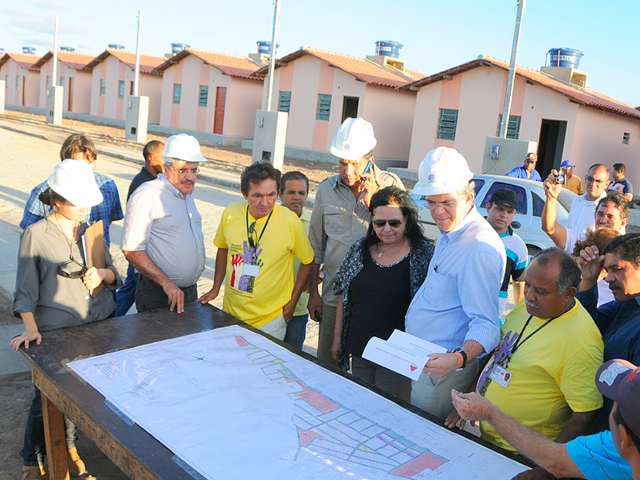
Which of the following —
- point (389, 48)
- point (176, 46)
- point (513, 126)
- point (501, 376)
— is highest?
point (176, 46)

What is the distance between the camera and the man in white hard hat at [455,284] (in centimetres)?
241

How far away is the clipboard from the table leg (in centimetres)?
70

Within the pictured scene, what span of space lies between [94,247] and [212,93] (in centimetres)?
2824

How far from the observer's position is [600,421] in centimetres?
209

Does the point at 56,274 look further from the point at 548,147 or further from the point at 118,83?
the point at 118,83

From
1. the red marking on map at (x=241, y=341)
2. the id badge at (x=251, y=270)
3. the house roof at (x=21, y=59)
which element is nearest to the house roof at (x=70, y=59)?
the house roof at (x=21, y=59)

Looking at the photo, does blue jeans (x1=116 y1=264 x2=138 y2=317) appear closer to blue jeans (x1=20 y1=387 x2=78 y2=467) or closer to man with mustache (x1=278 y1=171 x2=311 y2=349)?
man with mustache (x1=278 y1=171 x2=311 y2=349)

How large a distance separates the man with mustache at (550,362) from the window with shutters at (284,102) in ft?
80.8

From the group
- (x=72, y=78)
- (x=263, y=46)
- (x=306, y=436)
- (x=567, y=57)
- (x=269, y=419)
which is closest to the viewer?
(x=306, y=436)

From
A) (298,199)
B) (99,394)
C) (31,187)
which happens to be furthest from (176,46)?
(99,394)

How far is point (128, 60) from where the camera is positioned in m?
35.8

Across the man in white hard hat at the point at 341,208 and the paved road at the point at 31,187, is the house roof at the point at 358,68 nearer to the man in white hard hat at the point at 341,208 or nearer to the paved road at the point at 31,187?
the paved road at the point at 31,187

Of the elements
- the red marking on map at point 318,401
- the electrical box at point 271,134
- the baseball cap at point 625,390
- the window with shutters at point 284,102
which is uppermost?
the window with shutters at point 284,102

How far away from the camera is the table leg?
269 centimetres
